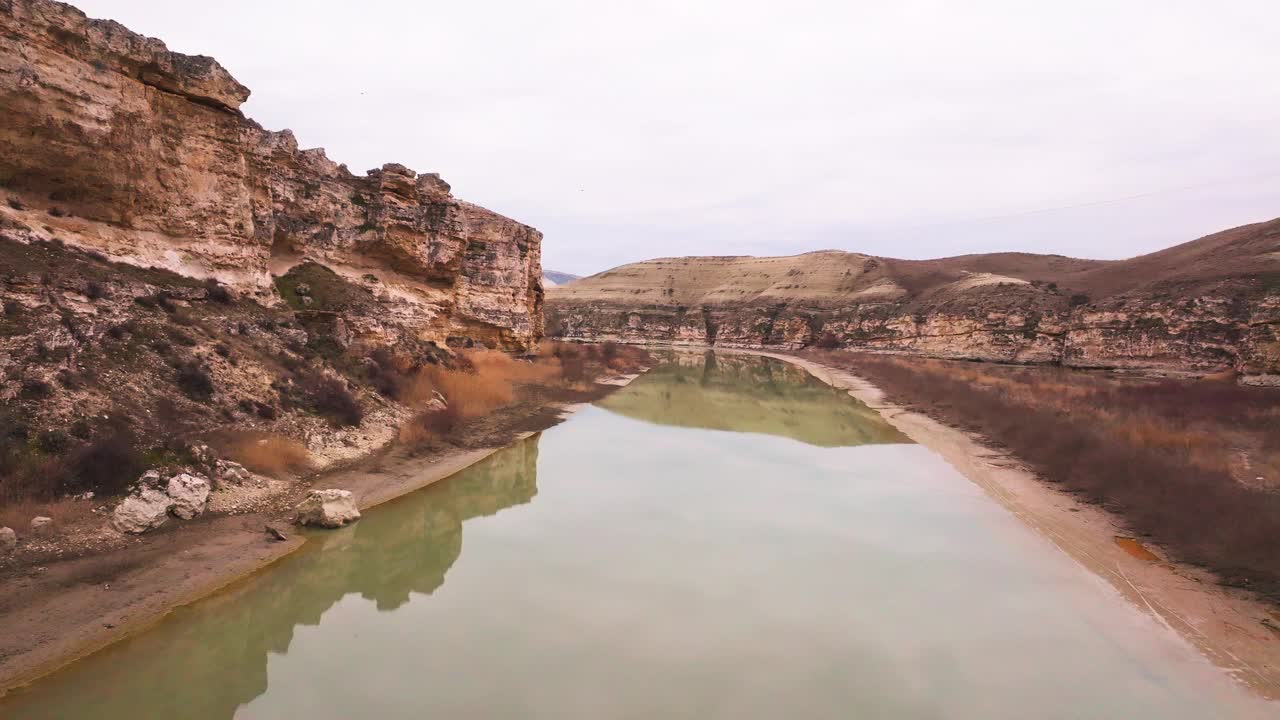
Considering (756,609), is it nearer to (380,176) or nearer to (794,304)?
(380,176)

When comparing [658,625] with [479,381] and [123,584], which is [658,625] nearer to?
[123,584]

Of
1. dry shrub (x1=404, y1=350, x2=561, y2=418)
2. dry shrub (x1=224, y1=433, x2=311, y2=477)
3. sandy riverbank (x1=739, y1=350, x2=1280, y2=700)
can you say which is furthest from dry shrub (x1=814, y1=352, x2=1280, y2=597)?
dry shrub (x1=404, y1=350, x2=561, y2=418)

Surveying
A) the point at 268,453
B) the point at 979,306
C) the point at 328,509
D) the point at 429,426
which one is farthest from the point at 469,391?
the point at 979,306

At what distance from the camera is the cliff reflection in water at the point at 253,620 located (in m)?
5.87

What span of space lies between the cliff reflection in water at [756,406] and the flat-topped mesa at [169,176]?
12222 millimetres

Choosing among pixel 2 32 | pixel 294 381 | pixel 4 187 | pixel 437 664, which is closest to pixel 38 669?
pixel 437 664

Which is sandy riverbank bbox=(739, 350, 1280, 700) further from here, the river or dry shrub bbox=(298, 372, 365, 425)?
dry shrub bbox=(298, 372, 365, 425)

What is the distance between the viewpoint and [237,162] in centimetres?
1803

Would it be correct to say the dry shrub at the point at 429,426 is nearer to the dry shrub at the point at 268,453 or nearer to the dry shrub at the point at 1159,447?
the dry shrub at the point at 268,453

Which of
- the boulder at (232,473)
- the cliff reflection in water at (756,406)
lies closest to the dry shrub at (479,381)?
the cliff reflection in water at (756,406)

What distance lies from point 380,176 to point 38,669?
84.8 feet

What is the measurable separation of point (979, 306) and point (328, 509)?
59.5m

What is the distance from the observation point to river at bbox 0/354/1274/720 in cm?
630

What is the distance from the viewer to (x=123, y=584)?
7.43 meters
